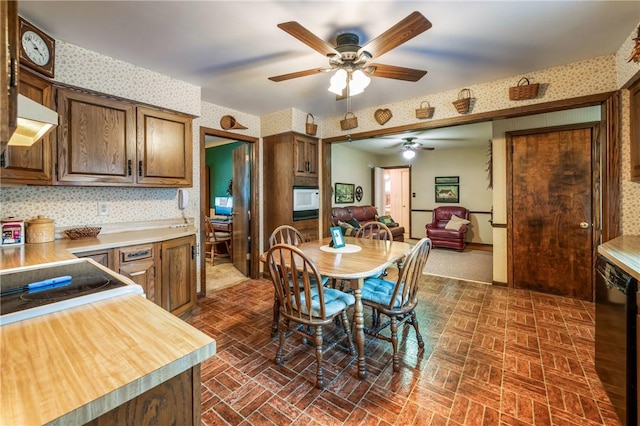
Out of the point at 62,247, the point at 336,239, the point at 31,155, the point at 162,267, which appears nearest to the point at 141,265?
the point at 162,267

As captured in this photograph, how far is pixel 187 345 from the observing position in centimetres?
75

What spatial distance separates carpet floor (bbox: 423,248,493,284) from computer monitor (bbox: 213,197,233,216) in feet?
13.8

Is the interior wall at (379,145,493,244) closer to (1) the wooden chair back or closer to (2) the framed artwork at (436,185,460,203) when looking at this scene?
(2) the framed artwork at (436,185,460,203)

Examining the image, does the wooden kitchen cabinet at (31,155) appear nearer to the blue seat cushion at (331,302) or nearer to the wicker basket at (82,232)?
the wicker basket at (82,232)

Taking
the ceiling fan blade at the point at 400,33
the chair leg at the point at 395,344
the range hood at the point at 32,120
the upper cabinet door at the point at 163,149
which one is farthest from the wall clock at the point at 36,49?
the chair leg at the point at 395,344

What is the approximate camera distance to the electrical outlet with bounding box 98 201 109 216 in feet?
8.93

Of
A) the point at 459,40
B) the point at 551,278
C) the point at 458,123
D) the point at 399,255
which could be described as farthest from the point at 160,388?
the point at 551,278

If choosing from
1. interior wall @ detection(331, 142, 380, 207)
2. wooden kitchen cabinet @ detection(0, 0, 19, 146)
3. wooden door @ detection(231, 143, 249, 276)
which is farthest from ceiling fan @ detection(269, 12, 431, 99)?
interior wall @ detection(331, 142, 380, 207)

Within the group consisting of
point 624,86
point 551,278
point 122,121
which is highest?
point 624,86

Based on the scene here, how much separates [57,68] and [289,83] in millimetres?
1944

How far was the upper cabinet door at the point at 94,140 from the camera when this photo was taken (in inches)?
89.4

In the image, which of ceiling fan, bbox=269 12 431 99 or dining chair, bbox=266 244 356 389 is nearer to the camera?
ceiling fan, bbox=269 12 431 99

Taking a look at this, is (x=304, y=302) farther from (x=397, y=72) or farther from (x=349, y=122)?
(x=349, y=122)

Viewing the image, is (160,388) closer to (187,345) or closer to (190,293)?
(187,345)
